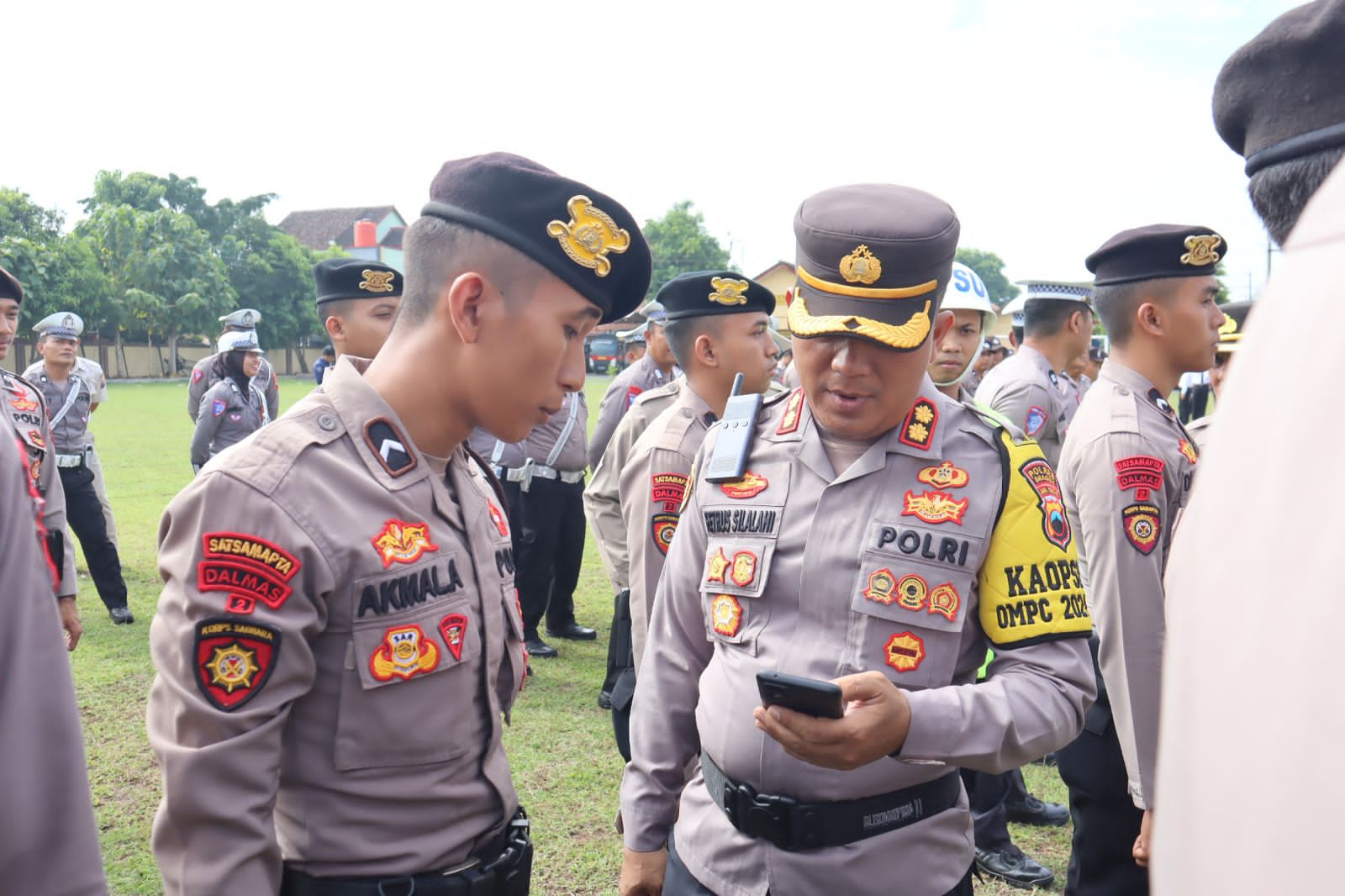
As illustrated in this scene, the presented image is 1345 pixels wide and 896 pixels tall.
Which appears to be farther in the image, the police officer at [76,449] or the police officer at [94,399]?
the police officer at [94,399]

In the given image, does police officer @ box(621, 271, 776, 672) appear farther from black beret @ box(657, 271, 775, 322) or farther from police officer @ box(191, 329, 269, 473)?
police officer @ box(191, 329, 269, 473)

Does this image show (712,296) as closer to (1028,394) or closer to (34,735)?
(1028,394)

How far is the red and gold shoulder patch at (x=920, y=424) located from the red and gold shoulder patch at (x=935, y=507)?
0.12 meters

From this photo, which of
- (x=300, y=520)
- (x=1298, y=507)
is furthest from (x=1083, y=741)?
(x=1298, y=507)

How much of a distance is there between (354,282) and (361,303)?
14cm

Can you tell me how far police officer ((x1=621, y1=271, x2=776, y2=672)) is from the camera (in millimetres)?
3707

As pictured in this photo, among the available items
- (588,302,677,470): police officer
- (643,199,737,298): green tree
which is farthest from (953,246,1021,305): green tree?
(588,302,677,470): police officer

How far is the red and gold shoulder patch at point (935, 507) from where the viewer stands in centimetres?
207

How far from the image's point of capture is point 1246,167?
1445 millimetres

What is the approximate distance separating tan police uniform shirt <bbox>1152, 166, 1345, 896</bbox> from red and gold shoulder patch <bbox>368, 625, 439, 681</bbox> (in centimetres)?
149

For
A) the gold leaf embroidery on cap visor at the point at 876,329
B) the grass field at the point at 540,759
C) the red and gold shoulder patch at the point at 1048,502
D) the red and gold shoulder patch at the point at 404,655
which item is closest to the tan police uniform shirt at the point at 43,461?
the grass field at the point at 540,759

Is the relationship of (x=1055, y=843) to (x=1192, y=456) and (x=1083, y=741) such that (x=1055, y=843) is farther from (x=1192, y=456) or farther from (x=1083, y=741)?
(x=1192, y=456)

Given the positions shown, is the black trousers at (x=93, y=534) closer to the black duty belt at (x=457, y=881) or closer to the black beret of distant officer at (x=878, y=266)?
the black duty belt at (x=457, y=881)

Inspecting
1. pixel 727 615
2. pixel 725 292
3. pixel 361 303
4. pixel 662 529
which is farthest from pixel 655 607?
pixel 361 303
